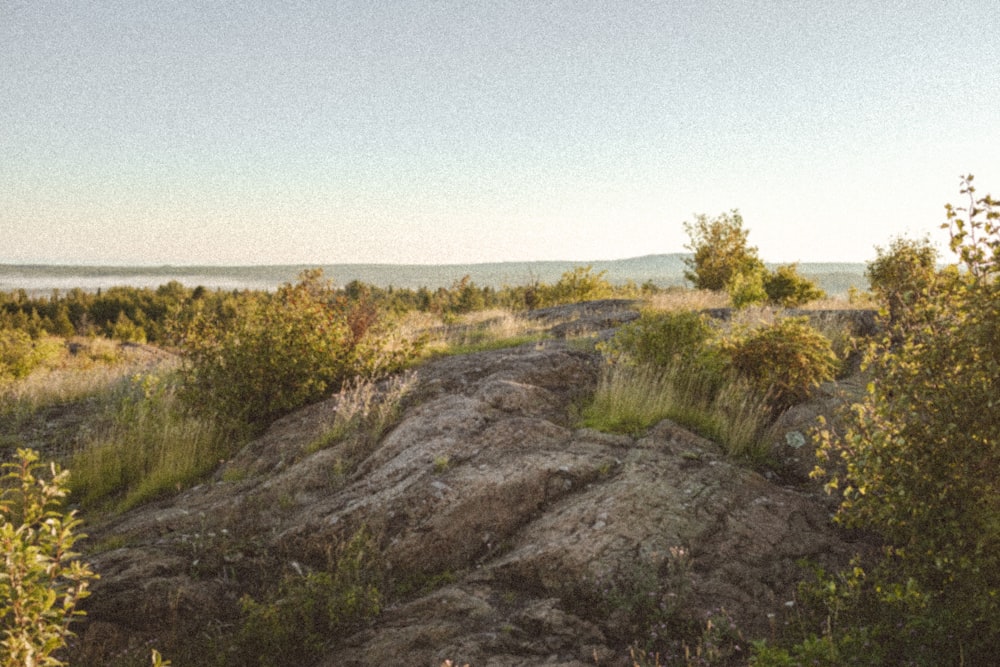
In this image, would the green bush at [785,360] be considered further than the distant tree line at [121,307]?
No

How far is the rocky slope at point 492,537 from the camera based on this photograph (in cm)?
409

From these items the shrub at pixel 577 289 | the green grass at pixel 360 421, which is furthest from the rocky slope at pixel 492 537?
→ the shrub at pixel 577 289

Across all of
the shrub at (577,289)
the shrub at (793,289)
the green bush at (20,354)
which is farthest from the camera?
the shrub at (577,289)

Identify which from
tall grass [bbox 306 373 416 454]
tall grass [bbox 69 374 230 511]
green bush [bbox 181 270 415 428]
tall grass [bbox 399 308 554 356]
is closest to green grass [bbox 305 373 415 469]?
tall grass [bbox 306 373 416 454]

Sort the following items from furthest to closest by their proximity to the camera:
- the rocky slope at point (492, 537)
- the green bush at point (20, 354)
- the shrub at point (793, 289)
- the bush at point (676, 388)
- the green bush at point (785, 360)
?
1. the shrub at point (793, 289)
2. the green bush at point (20, 354)
3. the green bush at point (785, 360)
4. the bush at point (676, 388)
5. the rocky slope at point (492, 537)

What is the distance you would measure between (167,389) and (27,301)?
5478cm

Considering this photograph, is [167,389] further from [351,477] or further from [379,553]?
[379,553]

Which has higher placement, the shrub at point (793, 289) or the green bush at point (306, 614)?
the shrub at point (793, 289)

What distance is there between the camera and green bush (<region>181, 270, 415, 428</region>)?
864cm

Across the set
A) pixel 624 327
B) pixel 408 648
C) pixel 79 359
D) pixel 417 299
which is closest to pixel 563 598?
pixel 408 648

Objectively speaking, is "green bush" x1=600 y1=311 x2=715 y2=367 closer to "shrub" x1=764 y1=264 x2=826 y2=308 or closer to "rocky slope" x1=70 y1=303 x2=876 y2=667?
"rocky slope" x1=70 y1=303 x2=876 y2=667

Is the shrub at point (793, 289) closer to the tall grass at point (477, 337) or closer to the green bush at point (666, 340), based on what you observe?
the tall grass at point (477, 337)

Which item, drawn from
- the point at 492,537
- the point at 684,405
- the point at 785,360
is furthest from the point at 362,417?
the point at 785,360

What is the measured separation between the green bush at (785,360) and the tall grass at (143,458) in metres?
7.20
